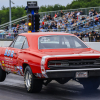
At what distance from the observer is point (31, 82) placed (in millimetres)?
6738

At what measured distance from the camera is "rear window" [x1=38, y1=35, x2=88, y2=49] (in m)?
7.30

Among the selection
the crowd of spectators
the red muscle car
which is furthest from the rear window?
the crowd of spectators

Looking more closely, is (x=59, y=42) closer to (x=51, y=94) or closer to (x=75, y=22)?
(x=51, y=94)

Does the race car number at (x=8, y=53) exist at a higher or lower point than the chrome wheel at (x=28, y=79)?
higher

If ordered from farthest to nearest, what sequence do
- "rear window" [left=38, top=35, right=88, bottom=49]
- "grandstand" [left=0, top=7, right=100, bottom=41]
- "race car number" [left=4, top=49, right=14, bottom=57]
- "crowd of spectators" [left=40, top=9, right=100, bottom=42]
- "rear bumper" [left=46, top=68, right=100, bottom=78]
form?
1. "grandstand" [left=0, top=7, right=100, bottom=41]
2. "crowd of spectators" [left=40, top=9, right=100, bottom=42]
3. "race car number" [left=4, top=49, right=14, bottom=57]
4. "rear window" [left=38, top=35, right=88, bottom=49]
5. "rear bumper" [left=46, top=68, right=100, bottom=78]

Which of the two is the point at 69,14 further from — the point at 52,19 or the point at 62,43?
the point at 62,43

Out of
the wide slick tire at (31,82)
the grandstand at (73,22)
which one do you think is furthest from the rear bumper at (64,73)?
the grandstand at (73,22)

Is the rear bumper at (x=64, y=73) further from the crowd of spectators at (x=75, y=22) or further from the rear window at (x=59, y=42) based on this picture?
the crowd of spectators at (x=75, y=22)

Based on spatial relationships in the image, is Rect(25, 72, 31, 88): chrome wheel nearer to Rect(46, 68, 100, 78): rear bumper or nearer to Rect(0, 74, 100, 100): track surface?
Rect(0, 74, 100, 100): track surface

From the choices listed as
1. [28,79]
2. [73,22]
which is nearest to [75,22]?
[73,22]

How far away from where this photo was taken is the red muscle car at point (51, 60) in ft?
20.5

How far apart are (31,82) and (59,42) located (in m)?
1.48

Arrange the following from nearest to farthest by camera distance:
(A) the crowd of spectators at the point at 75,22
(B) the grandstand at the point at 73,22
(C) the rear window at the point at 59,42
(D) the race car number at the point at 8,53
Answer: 1. (C) the rear window at the point at 59,42
2. (D) the race car number at the point at 8,53
3. (A) the crowd of spectators at the point at 75,22
4. (B) the grandstand at the point at 73,22

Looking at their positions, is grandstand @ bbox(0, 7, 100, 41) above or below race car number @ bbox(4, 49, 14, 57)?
above
